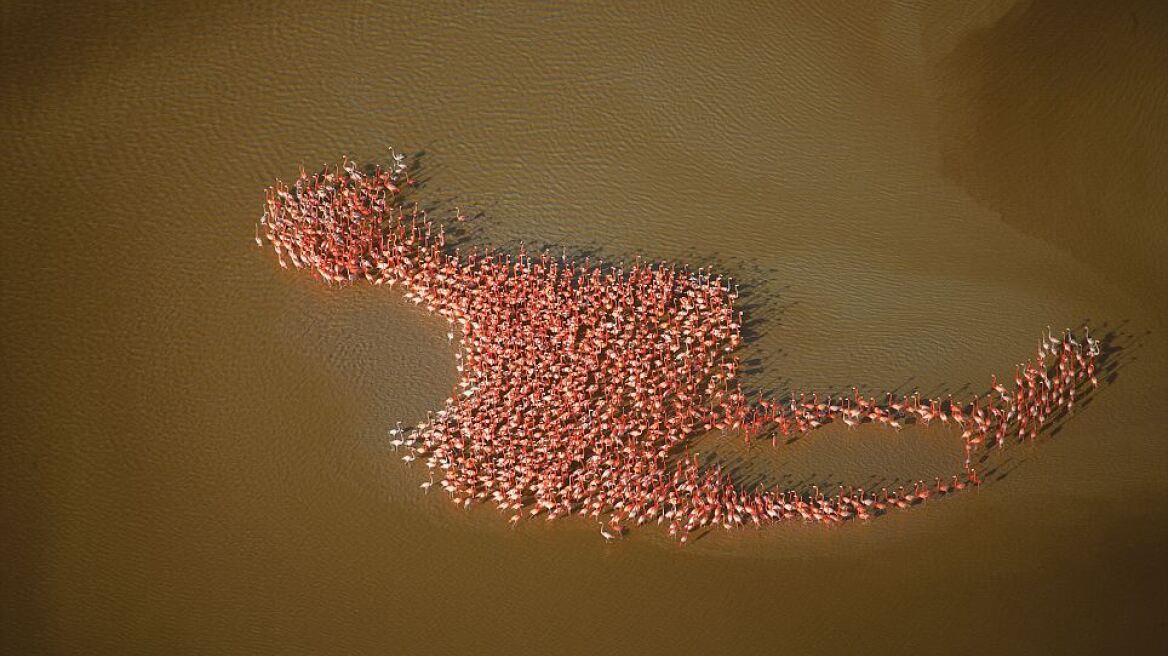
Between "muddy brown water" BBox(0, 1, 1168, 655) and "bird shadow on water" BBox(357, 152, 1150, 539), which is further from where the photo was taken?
"bird shadow on water" BBox(357, 152, 1150, 539)

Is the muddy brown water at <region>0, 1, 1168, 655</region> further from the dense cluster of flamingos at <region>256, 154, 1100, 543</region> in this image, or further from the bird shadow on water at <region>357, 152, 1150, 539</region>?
the dense cluster of flamingos at <region>256, 154, 1100, 543</region>

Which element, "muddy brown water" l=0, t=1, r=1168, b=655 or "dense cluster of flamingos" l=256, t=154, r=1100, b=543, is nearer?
"muddy brown water" l=0, t=1, r=1168, b=655

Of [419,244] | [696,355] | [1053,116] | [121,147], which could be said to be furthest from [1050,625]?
[121,147]

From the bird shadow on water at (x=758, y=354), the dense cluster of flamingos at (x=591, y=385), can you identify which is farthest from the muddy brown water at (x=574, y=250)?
the dense cluster of flamingos at (x=591, y=385)

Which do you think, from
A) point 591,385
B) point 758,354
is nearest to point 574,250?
point 591,385

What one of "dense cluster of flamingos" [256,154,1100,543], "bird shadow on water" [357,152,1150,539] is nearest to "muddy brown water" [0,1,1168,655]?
"bird shadow on water" [357,152,1150,539]

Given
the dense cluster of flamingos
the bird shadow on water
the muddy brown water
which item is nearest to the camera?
the muddy brown water

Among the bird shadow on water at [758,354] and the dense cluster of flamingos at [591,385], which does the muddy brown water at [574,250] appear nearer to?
the bird shadow on water at [758,354]

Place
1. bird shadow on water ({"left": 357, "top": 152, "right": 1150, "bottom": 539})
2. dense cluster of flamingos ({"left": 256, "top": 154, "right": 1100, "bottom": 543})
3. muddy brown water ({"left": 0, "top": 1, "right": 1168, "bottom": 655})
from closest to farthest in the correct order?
muddy brown water ({"left": 0, "top": 1, "right": 1168, "bottom": 655}) → dense cluster of flamingos ({"left": 256, "top": 154, "right": 1100, "bottom": 543}) → bird shadow on water ({"left": 357, "top": 152, "right": 1150, "bottom": 539})

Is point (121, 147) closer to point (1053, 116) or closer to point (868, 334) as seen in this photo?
point (868, 334)
